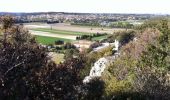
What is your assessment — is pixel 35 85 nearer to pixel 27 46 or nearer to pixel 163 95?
pixel 27 46

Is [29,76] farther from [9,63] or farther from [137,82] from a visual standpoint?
[137,82]

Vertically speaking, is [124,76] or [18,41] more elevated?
[18,41]

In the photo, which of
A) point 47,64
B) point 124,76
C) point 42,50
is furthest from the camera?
point 124,76

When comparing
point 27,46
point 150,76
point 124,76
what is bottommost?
point 124,76

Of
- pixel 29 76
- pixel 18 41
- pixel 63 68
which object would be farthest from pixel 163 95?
pixel 18 41

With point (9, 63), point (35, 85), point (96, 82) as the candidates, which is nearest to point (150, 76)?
point (96, 82)

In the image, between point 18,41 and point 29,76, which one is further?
point 18,41

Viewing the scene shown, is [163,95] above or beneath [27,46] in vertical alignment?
beneath

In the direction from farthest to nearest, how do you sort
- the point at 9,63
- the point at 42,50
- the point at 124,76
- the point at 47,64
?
the point at 124,76, the point at 42,50, the point at 47,64, the point at 9,63

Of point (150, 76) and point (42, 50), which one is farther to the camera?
point (42, 50)
